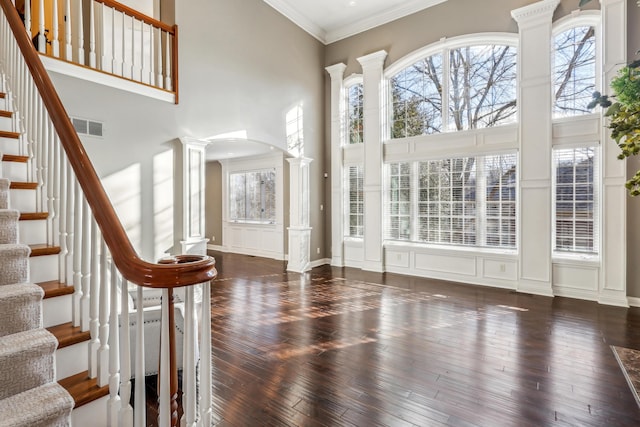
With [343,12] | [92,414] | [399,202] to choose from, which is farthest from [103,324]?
[343,12]

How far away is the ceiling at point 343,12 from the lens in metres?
6.07

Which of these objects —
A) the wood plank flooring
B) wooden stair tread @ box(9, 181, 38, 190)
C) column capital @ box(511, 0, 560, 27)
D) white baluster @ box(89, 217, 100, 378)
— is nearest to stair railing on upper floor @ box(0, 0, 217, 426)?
white baluster @ box(89, 217, 100, 378)

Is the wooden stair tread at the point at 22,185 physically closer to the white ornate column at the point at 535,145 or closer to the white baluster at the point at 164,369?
the white baluster at the point at 164,369

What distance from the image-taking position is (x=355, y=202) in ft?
23.4

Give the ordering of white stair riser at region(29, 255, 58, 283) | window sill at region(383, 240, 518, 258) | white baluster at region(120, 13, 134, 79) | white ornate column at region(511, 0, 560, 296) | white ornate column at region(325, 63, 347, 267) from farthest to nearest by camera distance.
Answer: white ornate column at region(325, 63, 347, 267), window sill at region(383, 240, 518, 258), white ornate column at region(511, 0, 560, 296), white baluster at region(120, 13, 134, 79), white stair riser at region(29, 255, 58, 283)

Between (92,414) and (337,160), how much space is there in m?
6.36

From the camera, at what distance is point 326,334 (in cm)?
350

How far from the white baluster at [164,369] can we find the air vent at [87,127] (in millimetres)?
3311

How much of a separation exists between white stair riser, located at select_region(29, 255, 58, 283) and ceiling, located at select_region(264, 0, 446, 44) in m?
5.86

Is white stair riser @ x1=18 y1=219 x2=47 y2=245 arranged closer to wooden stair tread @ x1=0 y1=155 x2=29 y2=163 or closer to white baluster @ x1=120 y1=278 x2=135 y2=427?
wooden stair tread @ x1=0 y1=155 x2=29 y2=163

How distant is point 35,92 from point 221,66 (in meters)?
3.45

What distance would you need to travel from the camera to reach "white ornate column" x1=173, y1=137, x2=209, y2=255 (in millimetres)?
4473

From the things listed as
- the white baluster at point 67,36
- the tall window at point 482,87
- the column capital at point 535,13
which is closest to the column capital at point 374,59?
the tall window at point 482,87

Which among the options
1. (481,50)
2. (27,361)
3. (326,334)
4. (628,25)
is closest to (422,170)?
(481,50)
